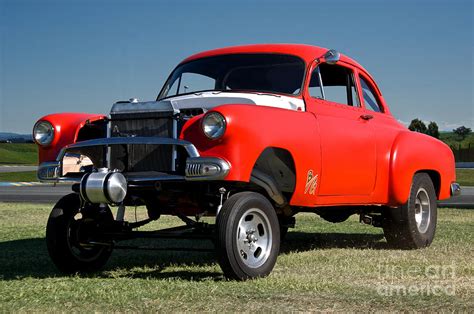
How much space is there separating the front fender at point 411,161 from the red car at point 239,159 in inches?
0.6

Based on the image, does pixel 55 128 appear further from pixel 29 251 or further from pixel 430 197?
pixel 430 197

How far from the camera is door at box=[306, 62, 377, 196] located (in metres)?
6.36

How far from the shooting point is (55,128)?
6230mm

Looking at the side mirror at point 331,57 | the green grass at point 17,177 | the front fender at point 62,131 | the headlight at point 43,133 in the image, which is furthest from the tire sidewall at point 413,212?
the green grass at point 17,177

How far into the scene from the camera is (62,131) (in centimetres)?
624

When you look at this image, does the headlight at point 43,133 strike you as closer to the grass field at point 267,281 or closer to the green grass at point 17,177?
the grass field at point 267,281

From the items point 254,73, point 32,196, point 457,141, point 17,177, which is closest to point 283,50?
point 254,73

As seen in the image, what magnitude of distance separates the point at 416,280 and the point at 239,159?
1.68 meters

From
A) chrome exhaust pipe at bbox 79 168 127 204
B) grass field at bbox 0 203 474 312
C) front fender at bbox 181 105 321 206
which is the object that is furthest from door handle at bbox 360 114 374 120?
chrome exhaust pipe at bbox 79 168 127 204

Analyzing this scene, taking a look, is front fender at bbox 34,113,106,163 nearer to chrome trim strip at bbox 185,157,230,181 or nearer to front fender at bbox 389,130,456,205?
chrome trim strip at bbox 185,157,230,181

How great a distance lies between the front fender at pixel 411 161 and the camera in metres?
7.34

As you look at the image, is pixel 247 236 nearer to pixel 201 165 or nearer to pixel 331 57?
pixel 201 165

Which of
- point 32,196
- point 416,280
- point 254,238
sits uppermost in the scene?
point 254,238

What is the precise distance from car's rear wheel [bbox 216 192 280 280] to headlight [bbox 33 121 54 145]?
1914mm
